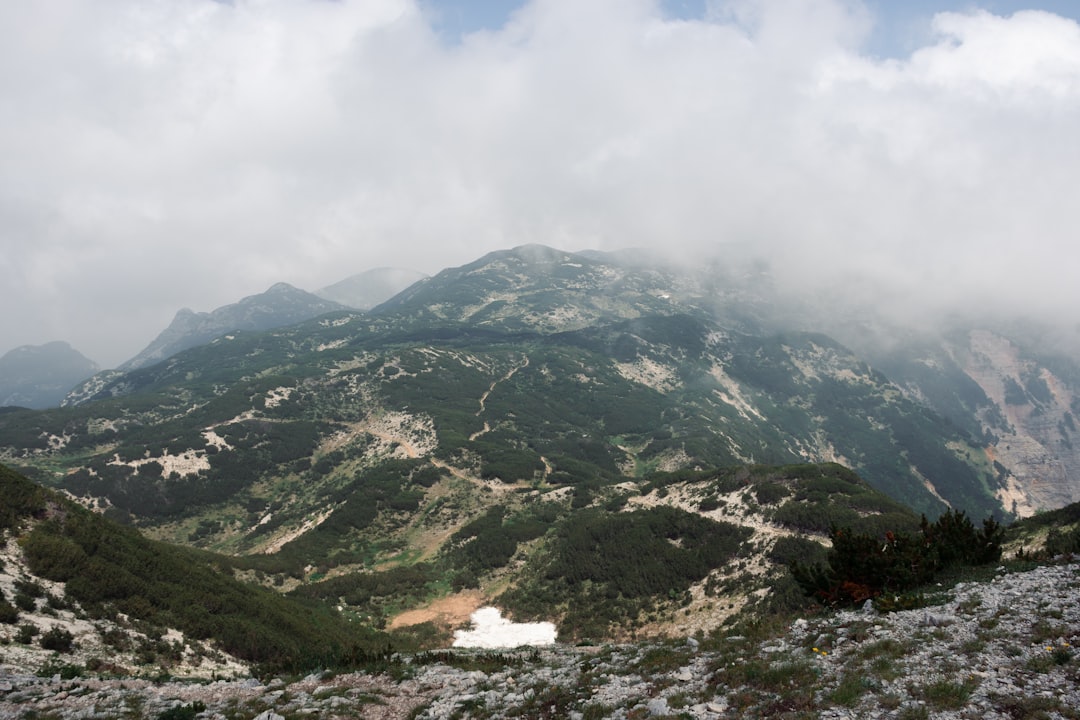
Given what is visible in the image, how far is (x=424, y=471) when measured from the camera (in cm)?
10600

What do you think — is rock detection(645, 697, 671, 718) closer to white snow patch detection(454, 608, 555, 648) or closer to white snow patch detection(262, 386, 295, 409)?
white snow patch detection(454, 608, 555, 648)

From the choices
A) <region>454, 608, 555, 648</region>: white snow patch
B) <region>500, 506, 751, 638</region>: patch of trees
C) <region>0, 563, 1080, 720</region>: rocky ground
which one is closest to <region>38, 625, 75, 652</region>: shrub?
<region>0, 563, 1080, 720</region>: rocky ground

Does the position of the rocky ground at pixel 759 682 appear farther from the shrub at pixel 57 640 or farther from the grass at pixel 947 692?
the shrub at pixel 57 640

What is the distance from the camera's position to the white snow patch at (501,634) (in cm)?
4372

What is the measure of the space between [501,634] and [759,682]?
37.6m

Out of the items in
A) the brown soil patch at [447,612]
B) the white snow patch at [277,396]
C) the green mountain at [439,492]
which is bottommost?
the brown soil patch at [447,612]

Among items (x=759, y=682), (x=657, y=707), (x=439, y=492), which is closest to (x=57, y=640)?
(x=657, y=707)

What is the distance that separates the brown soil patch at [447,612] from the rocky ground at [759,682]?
32747mm

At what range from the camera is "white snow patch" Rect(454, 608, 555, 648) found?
43716mm

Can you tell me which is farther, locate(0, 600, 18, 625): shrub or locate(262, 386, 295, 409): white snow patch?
locate(262, 386, 295, 409): white snow patch

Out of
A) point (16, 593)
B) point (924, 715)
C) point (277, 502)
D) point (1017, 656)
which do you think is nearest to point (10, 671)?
point (16, 593)

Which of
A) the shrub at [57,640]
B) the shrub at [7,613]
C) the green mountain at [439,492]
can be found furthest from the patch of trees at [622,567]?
the shrub at [7,613]

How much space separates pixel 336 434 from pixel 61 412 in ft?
313

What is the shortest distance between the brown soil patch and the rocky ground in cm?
3275
